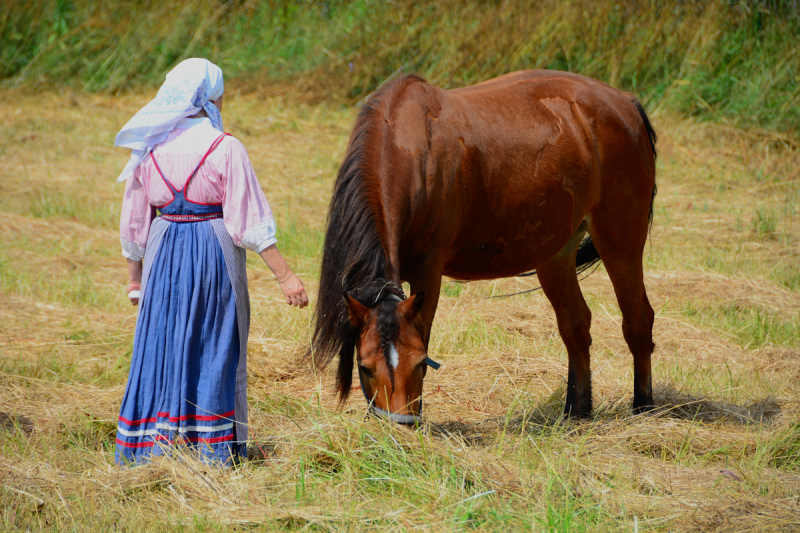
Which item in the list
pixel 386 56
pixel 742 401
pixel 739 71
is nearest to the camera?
pixel 742 401

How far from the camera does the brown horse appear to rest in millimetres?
3047

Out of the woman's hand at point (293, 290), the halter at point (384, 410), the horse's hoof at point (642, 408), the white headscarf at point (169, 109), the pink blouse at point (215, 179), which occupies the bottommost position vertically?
the horse's hoof at point (642, 408)

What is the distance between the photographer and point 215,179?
3076 millimetres

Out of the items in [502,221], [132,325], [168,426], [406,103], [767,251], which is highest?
[406,103]

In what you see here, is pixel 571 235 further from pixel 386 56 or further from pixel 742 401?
pixel 386 56

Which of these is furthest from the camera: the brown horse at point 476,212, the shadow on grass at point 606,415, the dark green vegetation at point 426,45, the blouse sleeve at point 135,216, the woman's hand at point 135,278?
the dark green vegetation at point 426,45

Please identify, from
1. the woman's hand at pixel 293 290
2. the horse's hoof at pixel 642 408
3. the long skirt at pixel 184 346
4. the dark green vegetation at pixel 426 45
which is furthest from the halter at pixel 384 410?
the dark green vegetation at pixel 426 45

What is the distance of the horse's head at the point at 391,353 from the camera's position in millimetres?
2914

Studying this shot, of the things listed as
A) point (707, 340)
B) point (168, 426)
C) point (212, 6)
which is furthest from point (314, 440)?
point (212, 6)

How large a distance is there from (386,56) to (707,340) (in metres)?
8.45

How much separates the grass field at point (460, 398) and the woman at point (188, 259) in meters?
0.24

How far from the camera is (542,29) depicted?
1134cm

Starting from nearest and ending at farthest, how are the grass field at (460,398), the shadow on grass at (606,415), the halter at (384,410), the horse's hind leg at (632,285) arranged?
1. the grass field at (460,398)
2. the halter at (384,410)
3. the shadow on grass at (606,415)
4. the horse's hind leg at (632,285)

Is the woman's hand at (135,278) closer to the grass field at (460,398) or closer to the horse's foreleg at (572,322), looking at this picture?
the grass field at (460,398)
